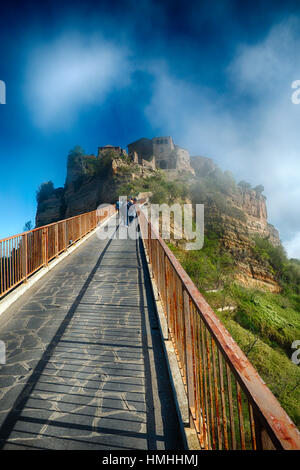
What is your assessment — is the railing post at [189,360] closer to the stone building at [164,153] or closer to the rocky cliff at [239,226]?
the rocky cliff at [239,226]

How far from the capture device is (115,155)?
4891 cm

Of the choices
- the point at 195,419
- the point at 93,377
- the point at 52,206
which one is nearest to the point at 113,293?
the point at 93,377

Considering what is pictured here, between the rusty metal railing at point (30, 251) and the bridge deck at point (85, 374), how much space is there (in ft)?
1.90

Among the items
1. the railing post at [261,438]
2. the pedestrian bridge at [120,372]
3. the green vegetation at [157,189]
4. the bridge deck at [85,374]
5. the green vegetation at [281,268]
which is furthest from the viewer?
the green vegetation at [157,189]

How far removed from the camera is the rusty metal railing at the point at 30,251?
17.7 ft

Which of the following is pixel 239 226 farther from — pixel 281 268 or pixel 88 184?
pixel 88 184

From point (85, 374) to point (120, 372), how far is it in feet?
1.49

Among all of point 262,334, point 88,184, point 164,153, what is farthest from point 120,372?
point 164,153

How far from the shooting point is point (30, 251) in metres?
6.53

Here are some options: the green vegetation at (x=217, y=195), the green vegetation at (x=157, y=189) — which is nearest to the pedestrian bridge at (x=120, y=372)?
the green vegetation at (x=157, y=189)

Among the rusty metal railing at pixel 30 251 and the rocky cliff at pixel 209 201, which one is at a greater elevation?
the rocky cliff at pixel 209 201

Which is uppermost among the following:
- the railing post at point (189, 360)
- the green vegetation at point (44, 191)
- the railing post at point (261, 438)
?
the green vegetation at point (44, 191)

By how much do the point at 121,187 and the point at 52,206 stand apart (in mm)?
26623

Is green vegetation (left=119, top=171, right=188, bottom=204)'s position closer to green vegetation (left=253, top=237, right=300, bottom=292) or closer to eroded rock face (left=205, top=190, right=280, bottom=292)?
eroded rock face (left=205, top=190, right=280, bottom=292)
